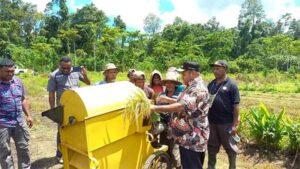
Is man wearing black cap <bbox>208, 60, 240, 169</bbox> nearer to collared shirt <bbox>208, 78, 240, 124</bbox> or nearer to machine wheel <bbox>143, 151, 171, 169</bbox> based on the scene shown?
collared shirt <bbox>208, 78, 240, 124</bbox>

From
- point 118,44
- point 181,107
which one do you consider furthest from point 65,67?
point 118,44

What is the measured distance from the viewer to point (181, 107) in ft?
11.7

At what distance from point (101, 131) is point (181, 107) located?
0.86m

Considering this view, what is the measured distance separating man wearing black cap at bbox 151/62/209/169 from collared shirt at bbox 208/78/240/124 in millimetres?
974

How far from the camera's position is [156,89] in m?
5.12

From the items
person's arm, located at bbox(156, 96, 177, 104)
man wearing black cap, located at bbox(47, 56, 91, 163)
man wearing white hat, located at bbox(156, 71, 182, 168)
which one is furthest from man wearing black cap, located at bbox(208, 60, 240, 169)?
man wearing black cap, located at bbox(47, 56, 91, 163)


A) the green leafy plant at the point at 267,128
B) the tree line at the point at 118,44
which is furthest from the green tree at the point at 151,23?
the green leafy plant at the point at 267,128

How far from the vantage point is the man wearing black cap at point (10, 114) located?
168 inches

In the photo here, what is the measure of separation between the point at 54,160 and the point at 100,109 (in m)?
2.74

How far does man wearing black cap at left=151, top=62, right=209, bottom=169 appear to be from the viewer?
3.61 meters

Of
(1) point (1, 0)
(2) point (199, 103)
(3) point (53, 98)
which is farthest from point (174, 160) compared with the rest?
(1) point (1, 0)

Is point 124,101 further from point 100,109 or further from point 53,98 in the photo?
point 53,98

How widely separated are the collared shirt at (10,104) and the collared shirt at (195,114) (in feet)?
6.81

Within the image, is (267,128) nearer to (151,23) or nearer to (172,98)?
(172,98)
